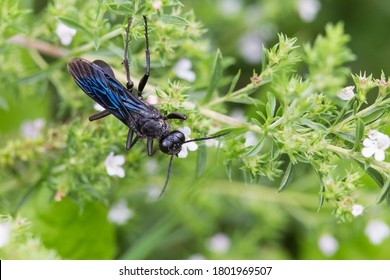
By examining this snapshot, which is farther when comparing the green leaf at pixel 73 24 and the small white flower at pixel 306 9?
the small white flower at pixel 306 9

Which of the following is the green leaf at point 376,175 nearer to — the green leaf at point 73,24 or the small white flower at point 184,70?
the small white flower at point 184,70

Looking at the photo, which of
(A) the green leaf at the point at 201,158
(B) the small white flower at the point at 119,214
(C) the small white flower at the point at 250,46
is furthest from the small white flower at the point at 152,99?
(C) the small white flower at the point at 250,46

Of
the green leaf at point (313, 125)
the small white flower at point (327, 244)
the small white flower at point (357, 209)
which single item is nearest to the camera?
the green leaf at point (313, 125)

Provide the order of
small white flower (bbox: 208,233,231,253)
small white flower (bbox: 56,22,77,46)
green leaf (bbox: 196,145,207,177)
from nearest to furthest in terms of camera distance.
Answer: green leaf (bbox: 196,145,207,177) < small white flower (bbox: 56,22,77,46) < small white flower (bbox: 208,233,231,253)

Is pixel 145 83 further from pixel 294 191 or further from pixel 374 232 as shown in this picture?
pixel 374 232

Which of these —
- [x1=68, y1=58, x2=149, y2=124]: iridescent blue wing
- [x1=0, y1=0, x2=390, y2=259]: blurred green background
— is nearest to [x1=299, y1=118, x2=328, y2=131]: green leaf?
[x1=0, y1=0, x2=390, y2=259]: blurred green background

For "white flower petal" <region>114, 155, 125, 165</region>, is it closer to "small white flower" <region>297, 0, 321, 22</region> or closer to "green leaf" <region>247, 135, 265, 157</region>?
"green leaf" <region>247, 135, 265, 157</region>
